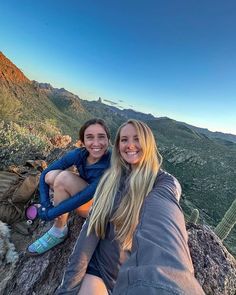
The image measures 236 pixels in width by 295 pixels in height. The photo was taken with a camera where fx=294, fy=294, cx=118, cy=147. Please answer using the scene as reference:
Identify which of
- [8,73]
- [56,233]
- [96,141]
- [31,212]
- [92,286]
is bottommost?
[8,73]

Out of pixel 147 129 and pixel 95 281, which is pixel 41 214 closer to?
pixel 95 281

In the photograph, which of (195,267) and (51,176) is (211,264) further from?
(51,176)

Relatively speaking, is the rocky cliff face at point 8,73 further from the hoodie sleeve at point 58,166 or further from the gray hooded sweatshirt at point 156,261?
the gray hooded sweatshirt at point 156,261

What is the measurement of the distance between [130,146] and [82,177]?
0.93 m

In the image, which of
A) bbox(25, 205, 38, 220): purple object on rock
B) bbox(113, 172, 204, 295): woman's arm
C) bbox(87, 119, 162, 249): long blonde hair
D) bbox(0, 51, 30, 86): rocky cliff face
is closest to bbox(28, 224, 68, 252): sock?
bbox(87, 119, 162, 249): long blonde hair

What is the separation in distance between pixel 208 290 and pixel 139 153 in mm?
1224

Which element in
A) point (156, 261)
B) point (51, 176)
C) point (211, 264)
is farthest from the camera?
point (51, 176)

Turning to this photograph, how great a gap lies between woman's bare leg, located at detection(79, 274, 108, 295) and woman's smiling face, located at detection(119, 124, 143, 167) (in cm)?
90

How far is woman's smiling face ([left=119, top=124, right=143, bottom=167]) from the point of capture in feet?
7.73

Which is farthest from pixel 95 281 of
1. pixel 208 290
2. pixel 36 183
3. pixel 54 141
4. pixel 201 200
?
pixel 201 200

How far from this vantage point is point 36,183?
4.42 metres

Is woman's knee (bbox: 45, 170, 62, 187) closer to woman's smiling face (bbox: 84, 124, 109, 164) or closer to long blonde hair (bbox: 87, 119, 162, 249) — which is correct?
woman's smiling face (bbox: 84, 124, 109, 164)

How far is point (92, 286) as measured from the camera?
2.00m

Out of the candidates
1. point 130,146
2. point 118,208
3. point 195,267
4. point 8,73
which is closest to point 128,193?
point 118,208
